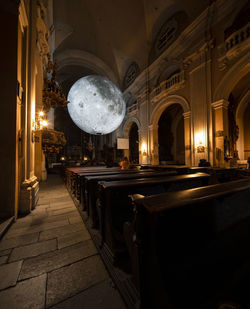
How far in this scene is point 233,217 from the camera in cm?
125

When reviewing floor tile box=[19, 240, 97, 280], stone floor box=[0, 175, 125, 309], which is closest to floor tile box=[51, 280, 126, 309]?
stone floor box=[0, 175, 125, 309]

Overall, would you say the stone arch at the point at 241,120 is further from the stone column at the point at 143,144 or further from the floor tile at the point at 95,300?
the floor tile at the point at 95,300

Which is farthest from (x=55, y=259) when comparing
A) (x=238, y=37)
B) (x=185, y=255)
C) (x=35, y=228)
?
(x=238, y=37)

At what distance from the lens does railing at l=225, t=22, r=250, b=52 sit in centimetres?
526

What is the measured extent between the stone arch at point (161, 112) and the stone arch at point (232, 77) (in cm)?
159

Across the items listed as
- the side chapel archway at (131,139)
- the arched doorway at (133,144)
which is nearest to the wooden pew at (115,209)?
the side chapel archway at (131,139)

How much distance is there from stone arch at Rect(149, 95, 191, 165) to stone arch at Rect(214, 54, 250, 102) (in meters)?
1.59

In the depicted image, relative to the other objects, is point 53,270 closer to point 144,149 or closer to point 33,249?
point 33,249

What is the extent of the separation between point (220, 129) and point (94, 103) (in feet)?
21.1

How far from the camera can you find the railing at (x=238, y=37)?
526cm

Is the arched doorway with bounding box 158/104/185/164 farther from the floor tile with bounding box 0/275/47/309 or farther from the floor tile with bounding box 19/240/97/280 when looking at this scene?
the floor tile with bounding box 0/275/47/309

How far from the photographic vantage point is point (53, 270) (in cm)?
142

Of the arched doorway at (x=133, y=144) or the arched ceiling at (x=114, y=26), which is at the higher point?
the arched ceiling at (x=114, y=26)

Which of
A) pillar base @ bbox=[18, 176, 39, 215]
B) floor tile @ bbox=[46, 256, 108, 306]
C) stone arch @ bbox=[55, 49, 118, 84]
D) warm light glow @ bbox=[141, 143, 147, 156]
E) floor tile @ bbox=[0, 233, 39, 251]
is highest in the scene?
stone arch @ bbox=[55, 49, 118, 84]
